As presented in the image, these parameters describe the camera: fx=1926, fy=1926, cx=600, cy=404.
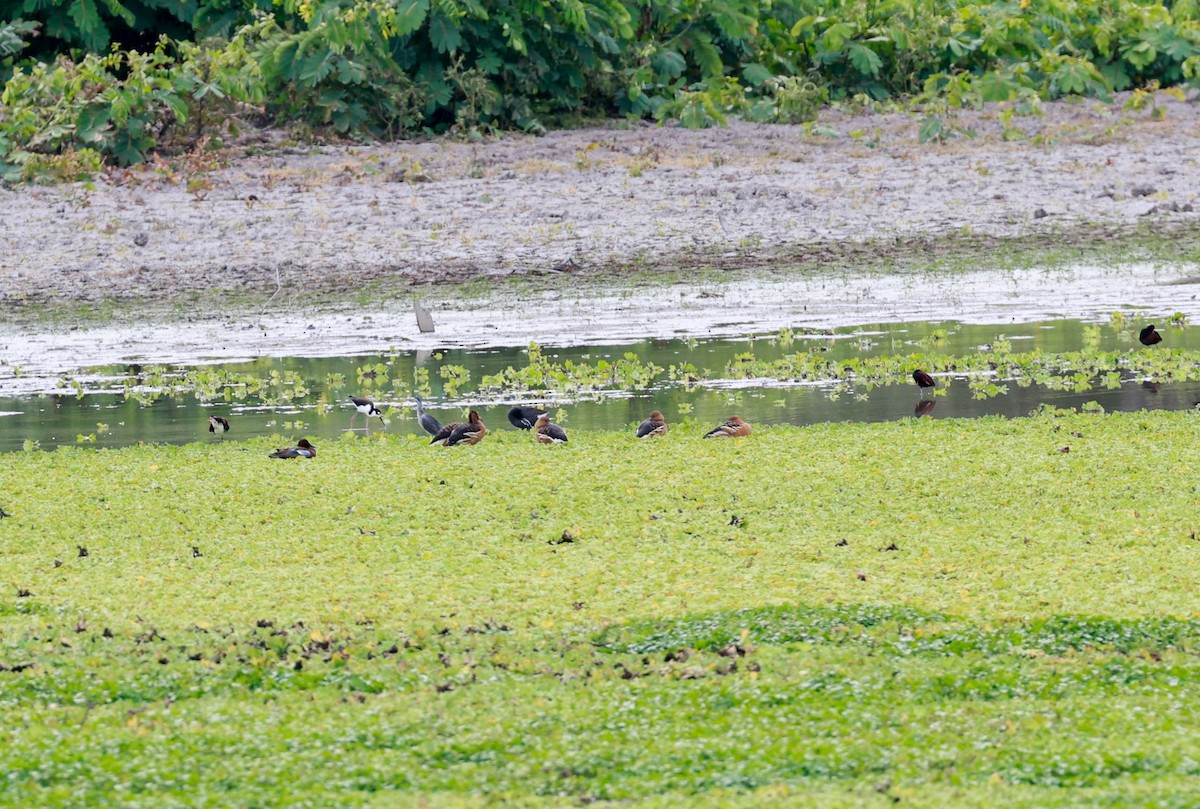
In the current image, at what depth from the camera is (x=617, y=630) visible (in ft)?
21.0

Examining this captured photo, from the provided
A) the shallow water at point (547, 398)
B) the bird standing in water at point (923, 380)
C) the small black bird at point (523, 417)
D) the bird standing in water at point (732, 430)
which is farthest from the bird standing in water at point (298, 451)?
the bird standing in water at point (923, 380)

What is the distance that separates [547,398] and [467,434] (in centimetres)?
242

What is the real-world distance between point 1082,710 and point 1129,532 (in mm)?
2426

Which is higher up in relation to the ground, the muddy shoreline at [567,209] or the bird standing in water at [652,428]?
the muddy shoreline at [567,209]

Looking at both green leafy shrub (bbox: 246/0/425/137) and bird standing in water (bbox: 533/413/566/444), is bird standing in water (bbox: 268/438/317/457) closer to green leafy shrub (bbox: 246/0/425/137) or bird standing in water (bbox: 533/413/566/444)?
bird standing in water (bbox: 533/413/566/444)

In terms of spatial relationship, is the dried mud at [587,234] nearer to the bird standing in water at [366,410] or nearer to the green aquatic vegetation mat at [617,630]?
the bird standing in water at [366,410]

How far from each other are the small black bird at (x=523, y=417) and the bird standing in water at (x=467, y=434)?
1.61 feet

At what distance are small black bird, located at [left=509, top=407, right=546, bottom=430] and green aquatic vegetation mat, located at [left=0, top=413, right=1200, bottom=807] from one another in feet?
4.07

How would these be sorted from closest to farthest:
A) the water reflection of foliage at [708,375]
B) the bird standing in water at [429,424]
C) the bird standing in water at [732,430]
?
the bird standing in water at [732,430], the bird standing in water at [429,424], the water reflection of foliage at [708,375]

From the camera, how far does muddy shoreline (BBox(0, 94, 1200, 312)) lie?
63.3 ft

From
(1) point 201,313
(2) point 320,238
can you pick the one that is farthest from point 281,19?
(1) point 201,313

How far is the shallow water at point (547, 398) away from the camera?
12031 millimetres

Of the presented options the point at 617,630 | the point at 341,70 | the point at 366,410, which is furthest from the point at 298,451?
the point at 341,70

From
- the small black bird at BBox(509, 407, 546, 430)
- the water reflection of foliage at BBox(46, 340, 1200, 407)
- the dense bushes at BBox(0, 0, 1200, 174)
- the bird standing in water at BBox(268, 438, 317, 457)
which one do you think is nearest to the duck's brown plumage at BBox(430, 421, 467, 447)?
the small black bird at BBox(509, 407, 546, 430)
